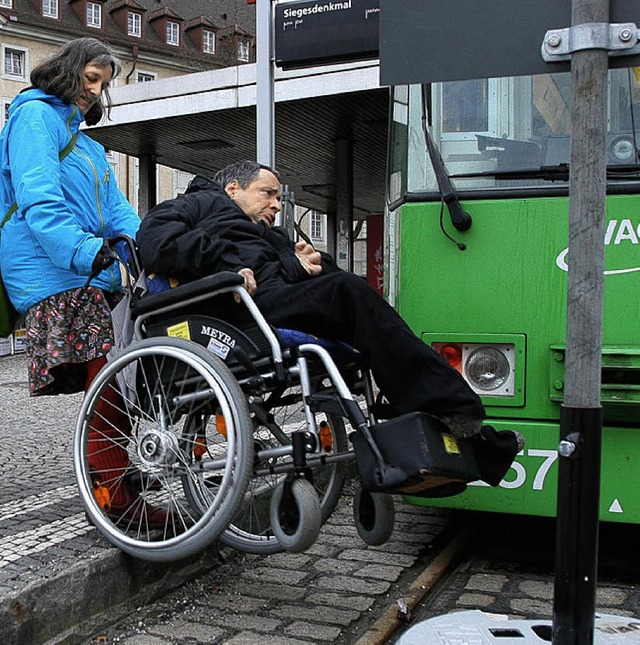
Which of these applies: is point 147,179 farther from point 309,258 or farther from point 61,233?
point 309,258

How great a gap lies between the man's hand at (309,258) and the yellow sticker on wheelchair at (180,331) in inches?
21.0

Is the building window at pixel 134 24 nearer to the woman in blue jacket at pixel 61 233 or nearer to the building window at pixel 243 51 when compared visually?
the building window at pixel 243 51

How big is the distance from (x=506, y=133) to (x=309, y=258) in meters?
1.12

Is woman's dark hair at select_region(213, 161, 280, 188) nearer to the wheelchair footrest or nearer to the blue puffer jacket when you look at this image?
the blue puffer jacket

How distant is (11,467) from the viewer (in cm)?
574

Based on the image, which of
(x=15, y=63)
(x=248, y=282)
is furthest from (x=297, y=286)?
(x=15, y=63)

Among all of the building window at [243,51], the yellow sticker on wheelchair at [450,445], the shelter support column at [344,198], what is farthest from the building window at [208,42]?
the yellow sticker on wheelchair at [450,445]

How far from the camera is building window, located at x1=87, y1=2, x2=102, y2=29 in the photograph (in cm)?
4703

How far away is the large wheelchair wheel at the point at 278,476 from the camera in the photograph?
3732 millimetres

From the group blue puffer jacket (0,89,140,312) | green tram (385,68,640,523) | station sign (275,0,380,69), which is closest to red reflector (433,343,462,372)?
green tram (385,68,640,523)

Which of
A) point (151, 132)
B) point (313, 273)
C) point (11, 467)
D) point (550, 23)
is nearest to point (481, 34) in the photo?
point (550, 23)

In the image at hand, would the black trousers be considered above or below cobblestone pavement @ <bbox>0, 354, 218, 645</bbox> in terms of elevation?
above

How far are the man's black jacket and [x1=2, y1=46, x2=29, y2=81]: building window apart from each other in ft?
138

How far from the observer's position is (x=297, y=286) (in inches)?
135
